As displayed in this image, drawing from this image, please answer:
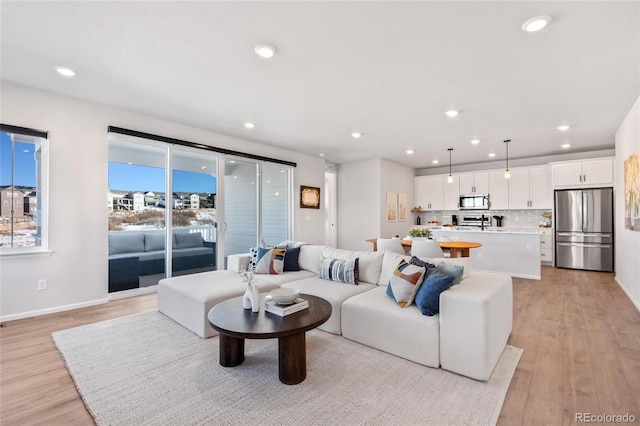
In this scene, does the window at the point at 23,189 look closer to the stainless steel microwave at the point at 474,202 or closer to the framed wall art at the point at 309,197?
the framed wall art at the point at 309,197

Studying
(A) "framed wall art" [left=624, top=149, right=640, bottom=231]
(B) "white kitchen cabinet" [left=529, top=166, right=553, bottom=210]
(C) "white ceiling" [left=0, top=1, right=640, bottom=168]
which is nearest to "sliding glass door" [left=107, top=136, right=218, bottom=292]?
(C) "white ceiling" [left=0, top=1, right=640, bottom=168]

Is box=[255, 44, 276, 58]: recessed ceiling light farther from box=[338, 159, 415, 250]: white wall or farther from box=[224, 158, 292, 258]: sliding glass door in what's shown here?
box=[338, 159, 415, 250]: white wall

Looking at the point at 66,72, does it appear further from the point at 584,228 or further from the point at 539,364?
the point at 584,228

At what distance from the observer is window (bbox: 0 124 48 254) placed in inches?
132

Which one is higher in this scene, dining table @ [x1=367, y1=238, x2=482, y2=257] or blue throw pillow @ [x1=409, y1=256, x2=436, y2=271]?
blue throw pillow @ [x1=409, y1=256, x2=436, y2=271]

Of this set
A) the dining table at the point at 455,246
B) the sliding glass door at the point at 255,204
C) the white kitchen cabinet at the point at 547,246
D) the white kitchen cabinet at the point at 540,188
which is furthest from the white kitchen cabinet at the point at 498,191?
the sliding glass door at the point at 255,204

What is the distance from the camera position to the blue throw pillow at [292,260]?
4004 mm

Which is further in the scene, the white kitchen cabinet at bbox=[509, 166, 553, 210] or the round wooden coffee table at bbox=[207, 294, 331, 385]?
the white kitchen cabinet at bbox=[509, 166, 553, 210]

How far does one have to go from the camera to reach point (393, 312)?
2482 millimetres

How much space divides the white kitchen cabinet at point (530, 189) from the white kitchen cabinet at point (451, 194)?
1222 millimetres

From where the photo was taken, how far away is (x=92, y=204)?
3854mm

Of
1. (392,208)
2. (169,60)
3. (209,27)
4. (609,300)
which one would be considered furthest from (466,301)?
(392,208)

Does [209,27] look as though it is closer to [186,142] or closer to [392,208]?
[186,142]

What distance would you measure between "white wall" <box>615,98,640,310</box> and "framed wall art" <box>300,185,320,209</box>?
17.2 ft
